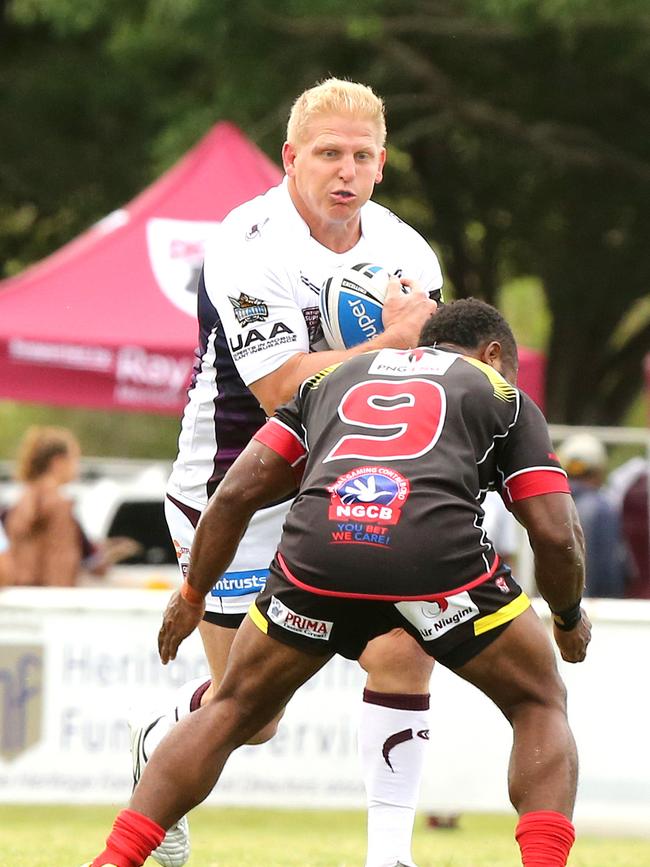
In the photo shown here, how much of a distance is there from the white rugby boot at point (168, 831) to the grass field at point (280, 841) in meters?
0.69

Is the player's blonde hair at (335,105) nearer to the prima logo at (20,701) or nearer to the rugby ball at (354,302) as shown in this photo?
the rugby ball at (354,302)

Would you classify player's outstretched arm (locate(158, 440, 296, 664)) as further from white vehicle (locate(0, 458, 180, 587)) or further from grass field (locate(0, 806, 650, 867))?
white vehicle (locate(0, 458, 180, 587))

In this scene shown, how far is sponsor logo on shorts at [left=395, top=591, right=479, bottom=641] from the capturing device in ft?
14.9

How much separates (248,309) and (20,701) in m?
4.51

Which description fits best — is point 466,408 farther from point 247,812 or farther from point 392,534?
point 247,812

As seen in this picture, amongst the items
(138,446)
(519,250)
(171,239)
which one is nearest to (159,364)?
(171,239)

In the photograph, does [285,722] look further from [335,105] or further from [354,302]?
[335,105]

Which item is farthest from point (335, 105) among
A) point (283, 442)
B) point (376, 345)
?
point (283, 442)

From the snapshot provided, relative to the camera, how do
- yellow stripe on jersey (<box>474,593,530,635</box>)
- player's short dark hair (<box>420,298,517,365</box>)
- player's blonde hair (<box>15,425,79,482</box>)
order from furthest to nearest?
1. player's blonde hair (<box>15,425,79,482</box>)
2. player's short dark hair (<box>420,298,517,365</box>)
3. yellow stripe on jersey (<box>474,593,530,635</box>)

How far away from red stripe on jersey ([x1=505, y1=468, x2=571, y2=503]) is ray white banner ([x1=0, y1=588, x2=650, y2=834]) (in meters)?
4.53

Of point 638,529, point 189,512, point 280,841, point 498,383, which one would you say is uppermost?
point 638,529

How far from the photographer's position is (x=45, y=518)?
1169cm

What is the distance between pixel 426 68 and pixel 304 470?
520 inches

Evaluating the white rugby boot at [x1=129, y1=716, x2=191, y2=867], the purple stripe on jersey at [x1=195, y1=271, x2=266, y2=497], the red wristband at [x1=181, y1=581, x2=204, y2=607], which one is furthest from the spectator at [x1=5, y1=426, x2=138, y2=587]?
the red wristband at [x1=181, y1=581, x2=204, y2=607]
